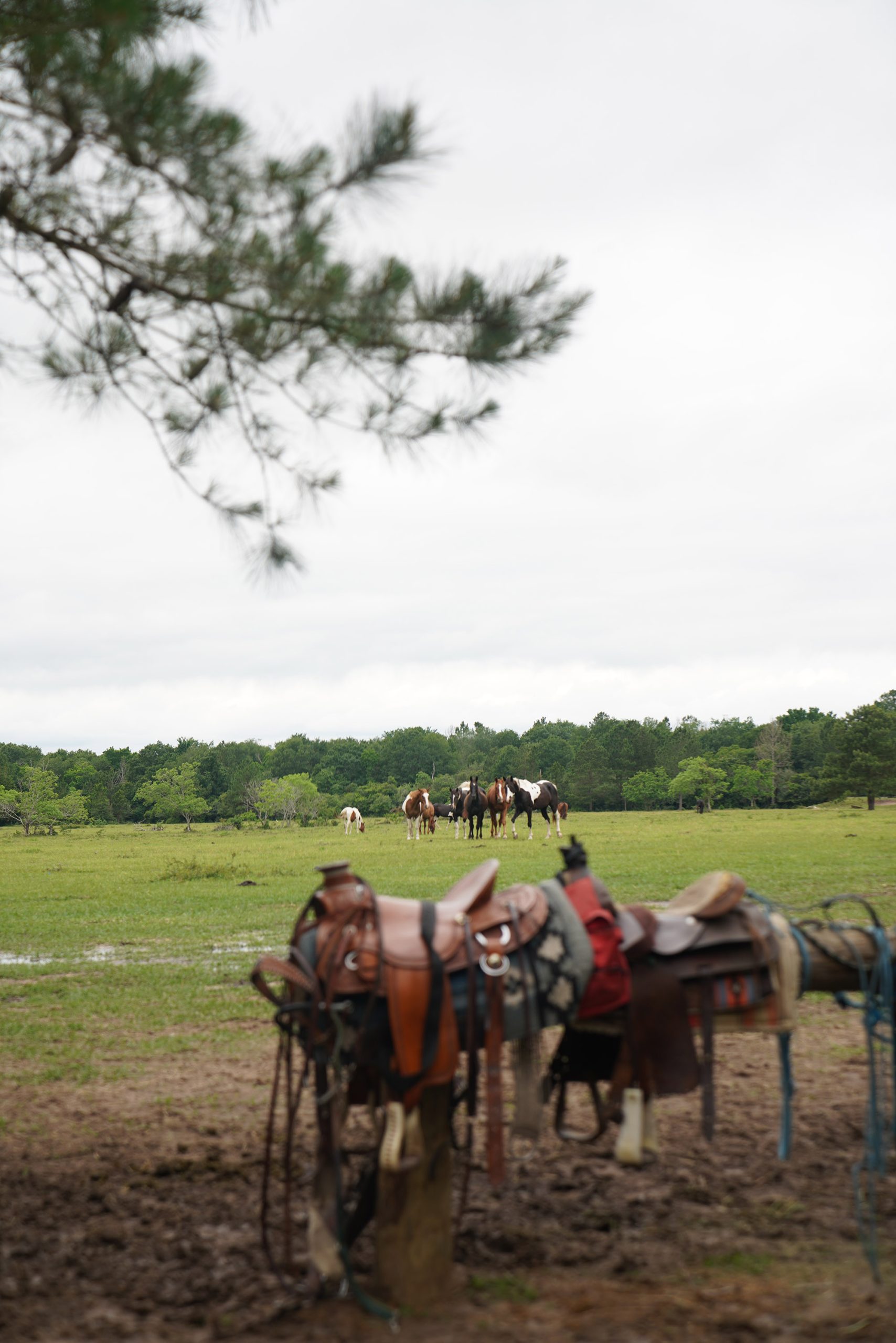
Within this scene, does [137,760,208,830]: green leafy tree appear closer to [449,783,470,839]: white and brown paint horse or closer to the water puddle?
[449,783,470,839]: white and brown paint horse

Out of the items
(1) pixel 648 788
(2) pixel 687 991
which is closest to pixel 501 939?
(2) pixel 687 991

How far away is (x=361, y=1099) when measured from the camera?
303cm

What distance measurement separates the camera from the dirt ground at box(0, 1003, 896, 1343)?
2.73 m

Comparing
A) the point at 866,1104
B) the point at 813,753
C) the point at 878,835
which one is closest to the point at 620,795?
the point at 813,753

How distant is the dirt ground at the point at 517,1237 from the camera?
2.73m

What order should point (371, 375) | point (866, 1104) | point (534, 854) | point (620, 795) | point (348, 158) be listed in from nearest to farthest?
point (348, 158) → point (371, 375) → point (866, 1104) → point (534, 854) → point (620, 795)

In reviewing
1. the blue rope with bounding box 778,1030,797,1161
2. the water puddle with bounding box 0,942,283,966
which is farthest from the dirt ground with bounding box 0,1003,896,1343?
the water puddle with bounding box 0,942,283,966

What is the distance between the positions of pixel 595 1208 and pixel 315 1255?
1.21m

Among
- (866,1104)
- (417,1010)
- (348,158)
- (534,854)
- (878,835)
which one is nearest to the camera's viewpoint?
(417,1010)

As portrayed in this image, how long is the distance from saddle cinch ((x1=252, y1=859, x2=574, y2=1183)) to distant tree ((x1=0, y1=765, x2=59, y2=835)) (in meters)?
42.4

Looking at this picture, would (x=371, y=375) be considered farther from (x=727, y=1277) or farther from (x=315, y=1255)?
(x=727, y=1277)

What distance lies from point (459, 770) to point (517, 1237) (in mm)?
89771

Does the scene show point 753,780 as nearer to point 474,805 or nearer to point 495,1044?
point 474,805

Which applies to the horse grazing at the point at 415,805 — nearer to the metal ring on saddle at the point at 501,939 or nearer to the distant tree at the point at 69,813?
the distant tree at the point at 69,813
